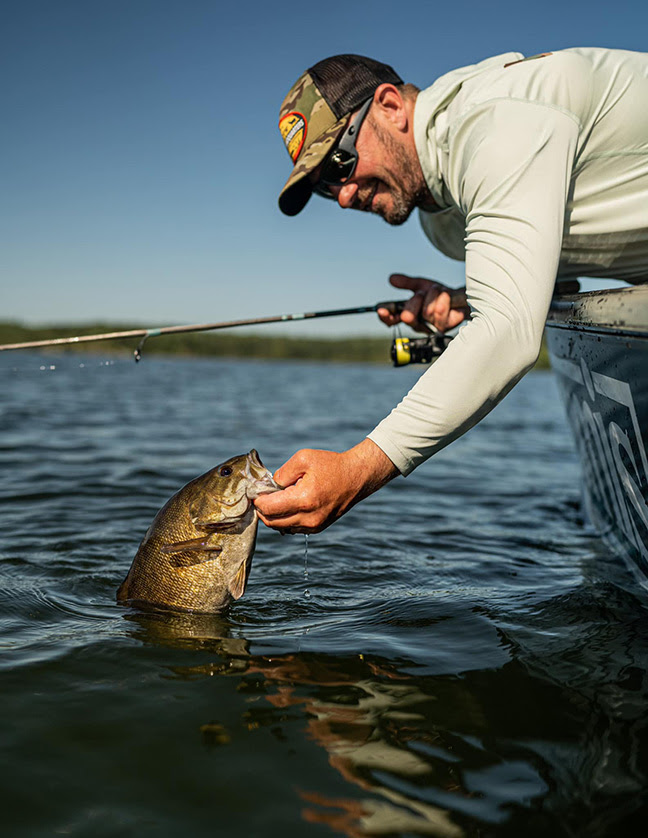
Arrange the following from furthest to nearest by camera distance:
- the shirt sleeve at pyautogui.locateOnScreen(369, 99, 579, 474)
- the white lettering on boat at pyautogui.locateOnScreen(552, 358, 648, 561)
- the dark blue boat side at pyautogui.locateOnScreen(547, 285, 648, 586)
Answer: the white lettering on boat at pyautogui.locateOnScreen(552, 358, 648, 561)
the dark blue boat side at pyautogui.locateOnScreen(547, 285, 648, 586)
the shirt sleeve at pyautogui.locateOnScreen(369, 99, 579, 474)

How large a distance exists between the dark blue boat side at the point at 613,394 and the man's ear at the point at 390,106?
1239mm

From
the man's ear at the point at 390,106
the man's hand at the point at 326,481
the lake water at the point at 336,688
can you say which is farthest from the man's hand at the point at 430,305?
the man's hand at the point at 326,481

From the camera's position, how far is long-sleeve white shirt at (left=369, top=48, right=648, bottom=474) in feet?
8.30

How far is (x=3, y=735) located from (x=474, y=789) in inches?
62.3

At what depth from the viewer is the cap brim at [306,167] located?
11.8ft

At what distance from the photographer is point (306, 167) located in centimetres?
373

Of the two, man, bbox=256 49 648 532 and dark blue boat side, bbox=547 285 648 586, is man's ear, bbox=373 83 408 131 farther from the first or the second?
dark blue boat side, bbox=547 285 648 586

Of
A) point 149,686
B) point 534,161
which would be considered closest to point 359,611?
point 149,686

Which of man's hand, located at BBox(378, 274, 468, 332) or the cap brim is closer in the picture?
the cap brim

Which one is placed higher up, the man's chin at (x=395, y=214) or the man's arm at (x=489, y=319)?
the man's chin at (x=395, y=214)

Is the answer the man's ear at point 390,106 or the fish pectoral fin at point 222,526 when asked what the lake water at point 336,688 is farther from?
the man's ear at point 390,106

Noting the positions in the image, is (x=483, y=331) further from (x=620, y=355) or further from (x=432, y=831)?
(x=432, y=831)

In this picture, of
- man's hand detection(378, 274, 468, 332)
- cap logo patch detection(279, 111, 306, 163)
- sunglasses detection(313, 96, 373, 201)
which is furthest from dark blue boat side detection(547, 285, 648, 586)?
cap logo patch detection(279, 111, 306, 163)

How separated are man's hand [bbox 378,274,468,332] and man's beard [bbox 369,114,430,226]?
0.90 m
